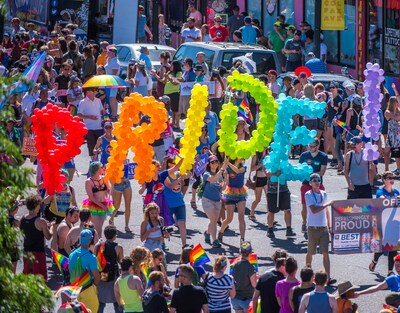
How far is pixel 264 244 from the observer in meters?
17.9

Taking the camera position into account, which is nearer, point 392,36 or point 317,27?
point 317,27

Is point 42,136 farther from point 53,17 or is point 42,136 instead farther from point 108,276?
point 53,17

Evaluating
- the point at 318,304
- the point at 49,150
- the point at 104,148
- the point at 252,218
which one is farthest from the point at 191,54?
the point at 318,304

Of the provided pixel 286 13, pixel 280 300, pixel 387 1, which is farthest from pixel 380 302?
pixel 286 13

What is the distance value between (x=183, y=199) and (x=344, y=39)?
44.5 feet

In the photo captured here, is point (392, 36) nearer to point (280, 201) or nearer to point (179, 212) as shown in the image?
point (280, 201)

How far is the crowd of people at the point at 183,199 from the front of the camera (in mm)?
12781

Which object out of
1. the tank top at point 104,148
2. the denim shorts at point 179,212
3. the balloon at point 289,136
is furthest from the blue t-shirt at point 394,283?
the tank top at point 104,148

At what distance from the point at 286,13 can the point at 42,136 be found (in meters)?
19.2

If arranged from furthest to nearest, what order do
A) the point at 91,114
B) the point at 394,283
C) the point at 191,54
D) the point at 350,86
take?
the point at 191,54, the point at 350,86, the point at 91,114, the point at 394,283

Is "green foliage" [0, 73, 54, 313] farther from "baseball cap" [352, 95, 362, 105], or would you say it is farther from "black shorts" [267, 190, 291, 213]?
"baseball cap" [352, 95, 362, 105]

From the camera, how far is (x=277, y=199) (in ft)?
59.2

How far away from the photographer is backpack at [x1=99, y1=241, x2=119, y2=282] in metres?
13.6

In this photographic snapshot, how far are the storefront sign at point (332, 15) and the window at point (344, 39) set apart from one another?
0.41 meters
